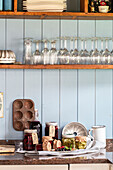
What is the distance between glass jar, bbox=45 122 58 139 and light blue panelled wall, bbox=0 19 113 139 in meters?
0.16

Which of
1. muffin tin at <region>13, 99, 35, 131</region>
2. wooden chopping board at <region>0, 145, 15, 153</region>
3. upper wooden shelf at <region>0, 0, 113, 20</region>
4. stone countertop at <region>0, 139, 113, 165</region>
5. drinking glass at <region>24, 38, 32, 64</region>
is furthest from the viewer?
muffin tin at <region>13, 99, 35, 131</region>

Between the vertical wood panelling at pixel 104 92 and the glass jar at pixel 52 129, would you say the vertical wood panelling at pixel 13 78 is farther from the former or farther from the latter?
the vertical wood panelling at pixel 104 92

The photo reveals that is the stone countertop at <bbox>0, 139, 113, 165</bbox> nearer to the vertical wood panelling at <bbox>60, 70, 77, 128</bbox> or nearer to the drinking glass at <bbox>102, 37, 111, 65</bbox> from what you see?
the vertical wood panelling at <bbox>60, 70, 77, 128</bbox>

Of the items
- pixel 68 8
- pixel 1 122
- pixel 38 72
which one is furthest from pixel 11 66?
pixel 68 8

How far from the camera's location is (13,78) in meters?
3.11

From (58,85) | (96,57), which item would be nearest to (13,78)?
(58,85)

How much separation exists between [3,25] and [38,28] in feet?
0.99

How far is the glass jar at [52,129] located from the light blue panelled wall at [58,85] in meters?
Answer: 0.16

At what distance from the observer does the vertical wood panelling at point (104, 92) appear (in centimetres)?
315

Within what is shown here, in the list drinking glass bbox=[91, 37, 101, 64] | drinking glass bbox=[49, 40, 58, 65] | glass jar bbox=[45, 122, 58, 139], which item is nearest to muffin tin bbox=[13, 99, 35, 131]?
glass jar bbox=[45, 122, 58, 139]

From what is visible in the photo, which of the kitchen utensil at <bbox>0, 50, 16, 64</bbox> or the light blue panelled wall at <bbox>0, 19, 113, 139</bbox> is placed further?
the light blue panelled wall at <bbox>0, 19, 113, 139</bbox>

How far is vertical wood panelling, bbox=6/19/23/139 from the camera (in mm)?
3105

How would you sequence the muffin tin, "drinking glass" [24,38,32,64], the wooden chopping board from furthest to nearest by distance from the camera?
the muffin tin, "drinking glass" [24,38,32,64], the wooden chopping board

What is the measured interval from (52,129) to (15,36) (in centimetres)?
86
